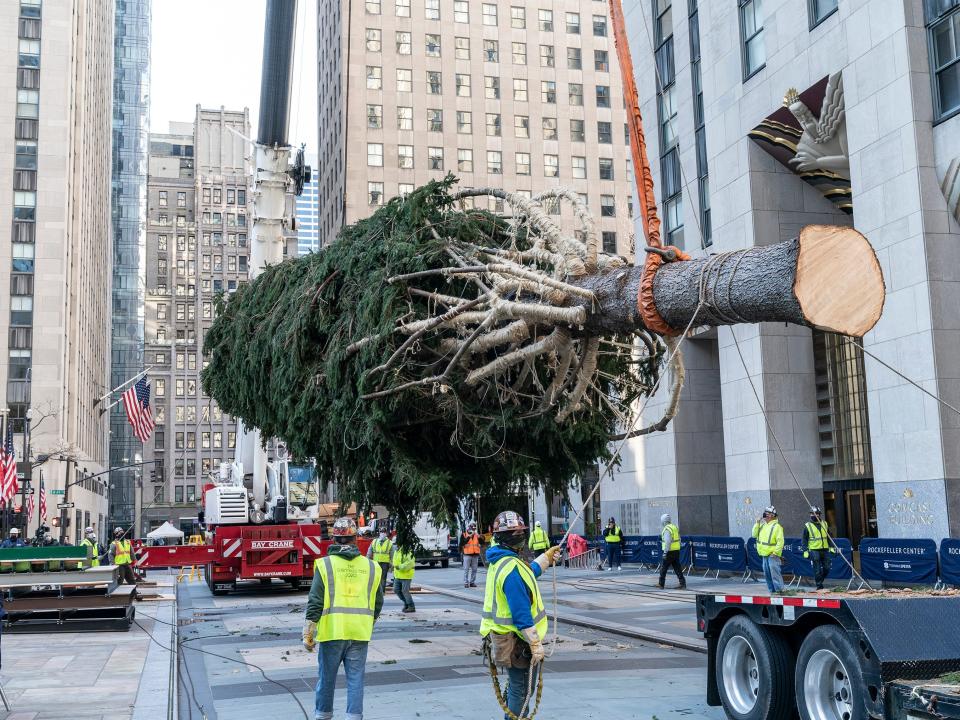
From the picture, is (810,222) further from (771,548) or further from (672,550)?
(771,548)

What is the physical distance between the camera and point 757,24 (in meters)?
27.4

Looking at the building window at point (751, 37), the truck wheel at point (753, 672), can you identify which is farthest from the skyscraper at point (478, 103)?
the truck wheel at point (753, 672)

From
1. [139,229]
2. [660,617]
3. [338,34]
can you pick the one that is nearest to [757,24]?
[660,617]

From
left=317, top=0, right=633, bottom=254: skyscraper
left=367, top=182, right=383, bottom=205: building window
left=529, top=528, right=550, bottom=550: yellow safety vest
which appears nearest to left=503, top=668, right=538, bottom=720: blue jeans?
left=529, top=528, right=550, bottom=550: yellow safety vest

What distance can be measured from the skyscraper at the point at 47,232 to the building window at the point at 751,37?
4063 cm

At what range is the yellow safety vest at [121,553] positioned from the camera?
2498 centimetres

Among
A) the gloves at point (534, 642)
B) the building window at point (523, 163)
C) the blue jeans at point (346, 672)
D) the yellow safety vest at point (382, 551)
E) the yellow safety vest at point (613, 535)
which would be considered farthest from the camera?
the building window at point (523, 163)

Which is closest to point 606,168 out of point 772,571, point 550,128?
point 550,128

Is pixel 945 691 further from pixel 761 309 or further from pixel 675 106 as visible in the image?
pixel 675 106

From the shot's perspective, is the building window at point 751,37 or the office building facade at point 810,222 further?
the building window at point 751,37

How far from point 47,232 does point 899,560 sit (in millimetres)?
54206

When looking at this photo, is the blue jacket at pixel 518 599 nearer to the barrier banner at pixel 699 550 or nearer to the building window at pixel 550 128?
the barrier banner at pixel 699 550

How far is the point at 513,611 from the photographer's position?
283 inches

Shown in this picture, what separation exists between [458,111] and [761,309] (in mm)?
66830
